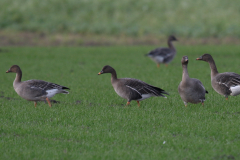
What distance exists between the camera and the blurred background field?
4988cm

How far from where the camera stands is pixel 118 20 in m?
58.0

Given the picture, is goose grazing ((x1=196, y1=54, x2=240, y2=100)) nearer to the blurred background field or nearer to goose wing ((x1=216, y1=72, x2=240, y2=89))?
goose wing ((x1=216, y1=72, x2=240, y2=89))

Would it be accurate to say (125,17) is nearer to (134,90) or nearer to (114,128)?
(134,90)

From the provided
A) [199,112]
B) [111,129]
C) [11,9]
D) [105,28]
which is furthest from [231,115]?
[11,9]

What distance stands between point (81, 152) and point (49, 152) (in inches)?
28.7

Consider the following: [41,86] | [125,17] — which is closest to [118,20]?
[125,17]

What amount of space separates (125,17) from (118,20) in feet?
5.74

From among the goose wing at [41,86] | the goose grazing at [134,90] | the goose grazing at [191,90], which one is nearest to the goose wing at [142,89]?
the goose grazing at [134,90]

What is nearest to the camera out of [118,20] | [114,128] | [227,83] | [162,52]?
[114,128]

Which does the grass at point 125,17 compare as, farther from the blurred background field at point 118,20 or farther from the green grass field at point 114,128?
the green grass field at point 114,128

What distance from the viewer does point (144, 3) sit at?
6481 cm

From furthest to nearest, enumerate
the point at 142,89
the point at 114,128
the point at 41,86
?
the point at 41,86 < the point at 142,89 < the point at 114,128

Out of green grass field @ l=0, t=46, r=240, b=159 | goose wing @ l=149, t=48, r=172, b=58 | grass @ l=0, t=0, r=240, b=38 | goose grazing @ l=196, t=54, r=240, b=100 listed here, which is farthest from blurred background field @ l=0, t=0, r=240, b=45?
goose grazing @ l=196, t=54, r=240, b=100

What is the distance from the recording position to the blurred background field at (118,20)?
49875 mm
